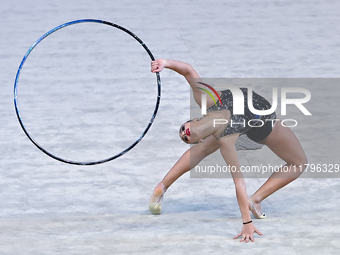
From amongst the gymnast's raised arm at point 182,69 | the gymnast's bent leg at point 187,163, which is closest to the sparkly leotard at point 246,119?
the gymnast's raised arm at point 182,69

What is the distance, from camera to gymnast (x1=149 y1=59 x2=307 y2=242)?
370 cm

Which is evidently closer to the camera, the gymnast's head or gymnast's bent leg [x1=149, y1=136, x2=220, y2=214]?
the gymnast's head

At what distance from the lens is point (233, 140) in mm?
3715

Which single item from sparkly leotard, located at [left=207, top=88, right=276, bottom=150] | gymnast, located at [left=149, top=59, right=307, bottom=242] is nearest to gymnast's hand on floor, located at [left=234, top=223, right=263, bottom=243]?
gymnast, located at [left=149, top=59, right=307, bottom=242]

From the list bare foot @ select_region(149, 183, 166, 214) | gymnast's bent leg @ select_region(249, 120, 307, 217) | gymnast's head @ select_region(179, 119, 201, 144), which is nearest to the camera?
gymnast's head @ select_region(179, 119, 201, 144)

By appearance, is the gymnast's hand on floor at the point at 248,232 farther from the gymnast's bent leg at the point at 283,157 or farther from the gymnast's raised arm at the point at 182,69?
the gymnast's raised arm at the point at 182,69

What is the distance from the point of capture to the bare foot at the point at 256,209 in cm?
399

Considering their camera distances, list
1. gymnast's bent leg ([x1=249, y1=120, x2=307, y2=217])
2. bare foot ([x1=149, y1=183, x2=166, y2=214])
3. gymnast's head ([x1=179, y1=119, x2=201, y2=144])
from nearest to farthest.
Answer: gymnast's head ([x1=179, y1=119, x2=201, y2=144]), gymnast's bent leg ([x1=249, y1=120, x2=307, y2=217]), bare foot ([x1=149, y1=183, x2=166, y2=214])

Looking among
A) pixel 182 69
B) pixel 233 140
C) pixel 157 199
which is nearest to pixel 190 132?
pixel 233 140

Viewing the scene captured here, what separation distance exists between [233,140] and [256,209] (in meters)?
0.56

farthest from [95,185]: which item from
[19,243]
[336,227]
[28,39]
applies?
[28,39]

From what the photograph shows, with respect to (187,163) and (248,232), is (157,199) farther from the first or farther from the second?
(248,232)

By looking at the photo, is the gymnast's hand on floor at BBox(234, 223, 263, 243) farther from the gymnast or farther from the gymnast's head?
Result: the gymnast's head

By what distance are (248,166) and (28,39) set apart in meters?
3.81
